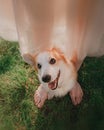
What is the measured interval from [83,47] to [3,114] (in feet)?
1.37

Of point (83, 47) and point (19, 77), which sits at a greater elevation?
point (83, 47)

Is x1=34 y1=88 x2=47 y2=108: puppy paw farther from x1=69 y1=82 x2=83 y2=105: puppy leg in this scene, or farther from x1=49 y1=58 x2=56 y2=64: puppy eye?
x1=49 y1=58 x2=56 y2=64: puppy eye

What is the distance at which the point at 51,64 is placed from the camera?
45.4 inches

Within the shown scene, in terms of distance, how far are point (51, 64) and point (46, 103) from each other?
28 centimetres

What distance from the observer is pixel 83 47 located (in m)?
1.21

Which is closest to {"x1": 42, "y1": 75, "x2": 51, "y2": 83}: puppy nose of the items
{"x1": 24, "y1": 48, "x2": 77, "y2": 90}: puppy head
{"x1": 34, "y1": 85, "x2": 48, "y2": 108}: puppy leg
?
{"x1": 24, "y1": 48, "x2": 77, "y2": 90}: puppy head

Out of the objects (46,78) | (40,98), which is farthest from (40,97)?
(46,78)

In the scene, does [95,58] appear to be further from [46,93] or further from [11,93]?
[11,93]

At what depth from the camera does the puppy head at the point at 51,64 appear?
3.78ft

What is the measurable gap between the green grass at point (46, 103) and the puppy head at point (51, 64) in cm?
19

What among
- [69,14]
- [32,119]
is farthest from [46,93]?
[69,14]

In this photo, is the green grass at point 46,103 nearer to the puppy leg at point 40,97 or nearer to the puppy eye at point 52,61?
the puppy leg at point 40,97

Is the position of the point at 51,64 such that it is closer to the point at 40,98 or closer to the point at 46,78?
the point at 46,78

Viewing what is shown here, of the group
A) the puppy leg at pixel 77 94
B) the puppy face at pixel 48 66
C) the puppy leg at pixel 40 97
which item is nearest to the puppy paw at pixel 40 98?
the puppy leg at pixel 40 97
